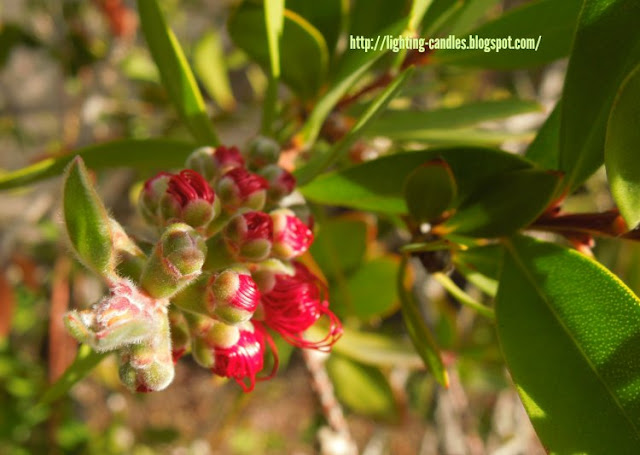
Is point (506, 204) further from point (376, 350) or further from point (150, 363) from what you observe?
point (376, 350)

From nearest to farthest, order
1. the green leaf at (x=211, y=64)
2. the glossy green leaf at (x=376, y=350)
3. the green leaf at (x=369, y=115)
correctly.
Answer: the green leaf at (x=369, y=115)
the glossy green leaf at (x=376, y=350)
the green leaf at (x=211, y=64)

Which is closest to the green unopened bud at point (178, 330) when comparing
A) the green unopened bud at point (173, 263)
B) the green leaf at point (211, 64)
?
the green unopened bud at point (173, 263)

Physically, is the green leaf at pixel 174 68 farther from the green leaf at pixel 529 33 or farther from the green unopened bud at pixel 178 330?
the green leaf at pixel 529 33

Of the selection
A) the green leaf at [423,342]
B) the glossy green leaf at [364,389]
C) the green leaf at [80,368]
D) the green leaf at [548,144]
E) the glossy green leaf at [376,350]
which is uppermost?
the green leaf at [548,144]

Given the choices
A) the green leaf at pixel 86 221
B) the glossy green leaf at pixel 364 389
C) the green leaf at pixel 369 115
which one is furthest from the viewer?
the glossy green leaf at pixel 364 389

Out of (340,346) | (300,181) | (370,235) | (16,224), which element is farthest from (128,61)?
(300,181)

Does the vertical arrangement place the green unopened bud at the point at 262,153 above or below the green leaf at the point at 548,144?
below
